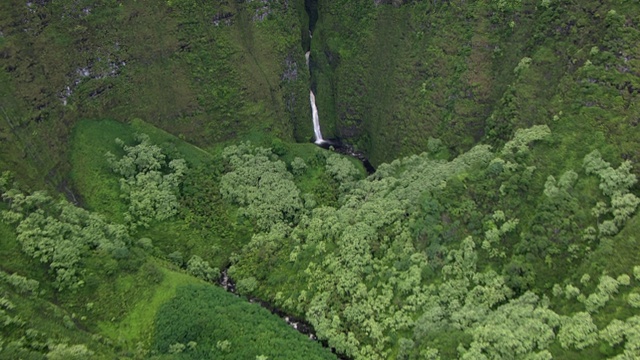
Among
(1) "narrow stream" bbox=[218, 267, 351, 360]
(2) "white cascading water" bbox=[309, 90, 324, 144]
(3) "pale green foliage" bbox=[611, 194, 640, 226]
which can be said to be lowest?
(1) "narrow stream" bbox=[218, 267, 351, 360]

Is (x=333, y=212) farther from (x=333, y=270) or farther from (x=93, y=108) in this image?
(x=93, y=108)

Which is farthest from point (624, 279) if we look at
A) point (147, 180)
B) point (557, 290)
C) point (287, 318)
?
point (147, 180)

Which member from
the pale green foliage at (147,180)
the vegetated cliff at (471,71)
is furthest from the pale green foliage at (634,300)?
the pale green foliage at (147,180)

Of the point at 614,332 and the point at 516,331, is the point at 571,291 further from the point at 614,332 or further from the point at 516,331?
the point at 516,331

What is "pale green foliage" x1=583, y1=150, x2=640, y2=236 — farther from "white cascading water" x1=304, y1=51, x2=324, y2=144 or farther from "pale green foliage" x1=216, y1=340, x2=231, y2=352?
"white cascading water" x1=304, y1=51, x2=324, y2=144

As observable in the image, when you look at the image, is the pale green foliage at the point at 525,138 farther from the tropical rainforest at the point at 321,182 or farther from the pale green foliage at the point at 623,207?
the pale green foliage at the point at 623,207

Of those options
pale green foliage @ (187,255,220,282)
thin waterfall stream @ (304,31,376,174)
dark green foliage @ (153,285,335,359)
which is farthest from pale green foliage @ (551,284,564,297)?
thin waterfall stream @ (304,31,376,174)

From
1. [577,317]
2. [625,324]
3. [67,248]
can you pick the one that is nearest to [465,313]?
[577,317]
